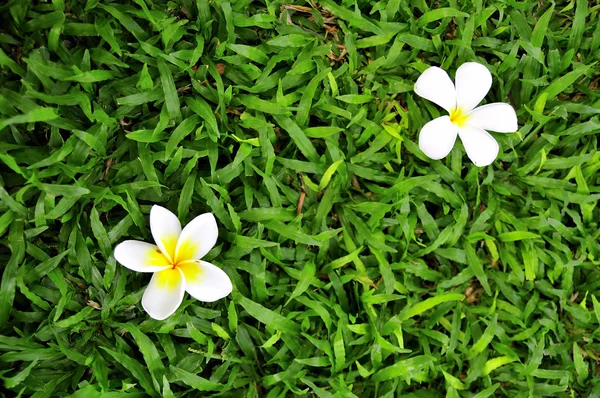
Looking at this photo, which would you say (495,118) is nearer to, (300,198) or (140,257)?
(300,198)

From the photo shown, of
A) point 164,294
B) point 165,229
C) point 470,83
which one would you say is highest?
point 470,83

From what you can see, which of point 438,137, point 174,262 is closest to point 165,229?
point 174,262

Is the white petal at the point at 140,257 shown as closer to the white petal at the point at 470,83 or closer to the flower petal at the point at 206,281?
the flower petal at the point at 206,281

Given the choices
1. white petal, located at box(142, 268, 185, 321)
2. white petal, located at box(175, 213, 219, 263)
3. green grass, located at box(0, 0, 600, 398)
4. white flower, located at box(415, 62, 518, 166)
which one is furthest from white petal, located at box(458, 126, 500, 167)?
white petal, located at box(142, 268, 185, 321)

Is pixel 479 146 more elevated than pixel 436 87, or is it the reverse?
pixel 436 87

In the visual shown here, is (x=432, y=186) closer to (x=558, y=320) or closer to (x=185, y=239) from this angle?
(x=558, y=320)

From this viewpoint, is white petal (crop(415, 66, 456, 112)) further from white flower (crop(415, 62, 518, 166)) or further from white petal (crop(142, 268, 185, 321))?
white petal (crop(142, 268, 185, 321))
